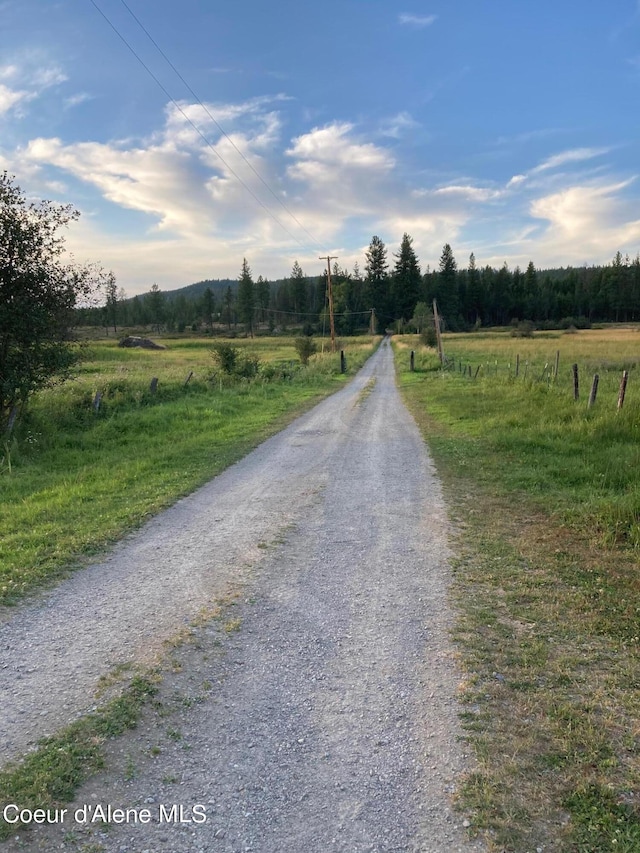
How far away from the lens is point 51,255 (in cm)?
1278

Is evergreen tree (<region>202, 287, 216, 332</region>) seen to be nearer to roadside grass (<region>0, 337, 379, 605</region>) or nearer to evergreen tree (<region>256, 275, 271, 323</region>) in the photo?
evergreen tree (<region>256, 275, 271, 323</region>)

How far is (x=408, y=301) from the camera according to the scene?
306 ft

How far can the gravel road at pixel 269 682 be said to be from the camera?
2.36m

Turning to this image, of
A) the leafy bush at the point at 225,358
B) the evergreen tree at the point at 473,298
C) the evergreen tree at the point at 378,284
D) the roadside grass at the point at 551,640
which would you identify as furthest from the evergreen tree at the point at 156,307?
the roadside grass at the point at 551,640

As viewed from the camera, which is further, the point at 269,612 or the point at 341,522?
the point at 341,522

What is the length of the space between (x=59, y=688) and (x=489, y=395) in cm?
1616

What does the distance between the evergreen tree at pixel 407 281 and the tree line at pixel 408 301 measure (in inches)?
6.8

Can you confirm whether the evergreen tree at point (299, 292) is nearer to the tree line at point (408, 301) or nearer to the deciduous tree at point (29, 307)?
the tree line at point (408, 301)

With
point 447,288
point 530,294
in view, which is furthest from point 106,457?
point 530,294

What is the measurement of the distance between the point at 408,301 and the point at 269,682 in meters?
94.5

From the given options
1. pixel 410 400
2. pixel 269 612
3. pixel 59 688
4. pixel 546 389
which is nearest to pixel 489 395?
pixel 546 389

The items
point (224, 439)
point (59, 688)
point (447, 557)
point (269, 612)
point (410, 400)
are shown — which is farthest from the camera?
point (410, 400)

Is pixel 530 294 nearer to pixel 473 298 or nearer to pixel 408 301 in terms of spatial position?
pixel 473 298

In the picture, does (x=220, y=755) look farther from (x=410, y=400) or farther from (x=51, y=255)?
(x=410, y=400)
